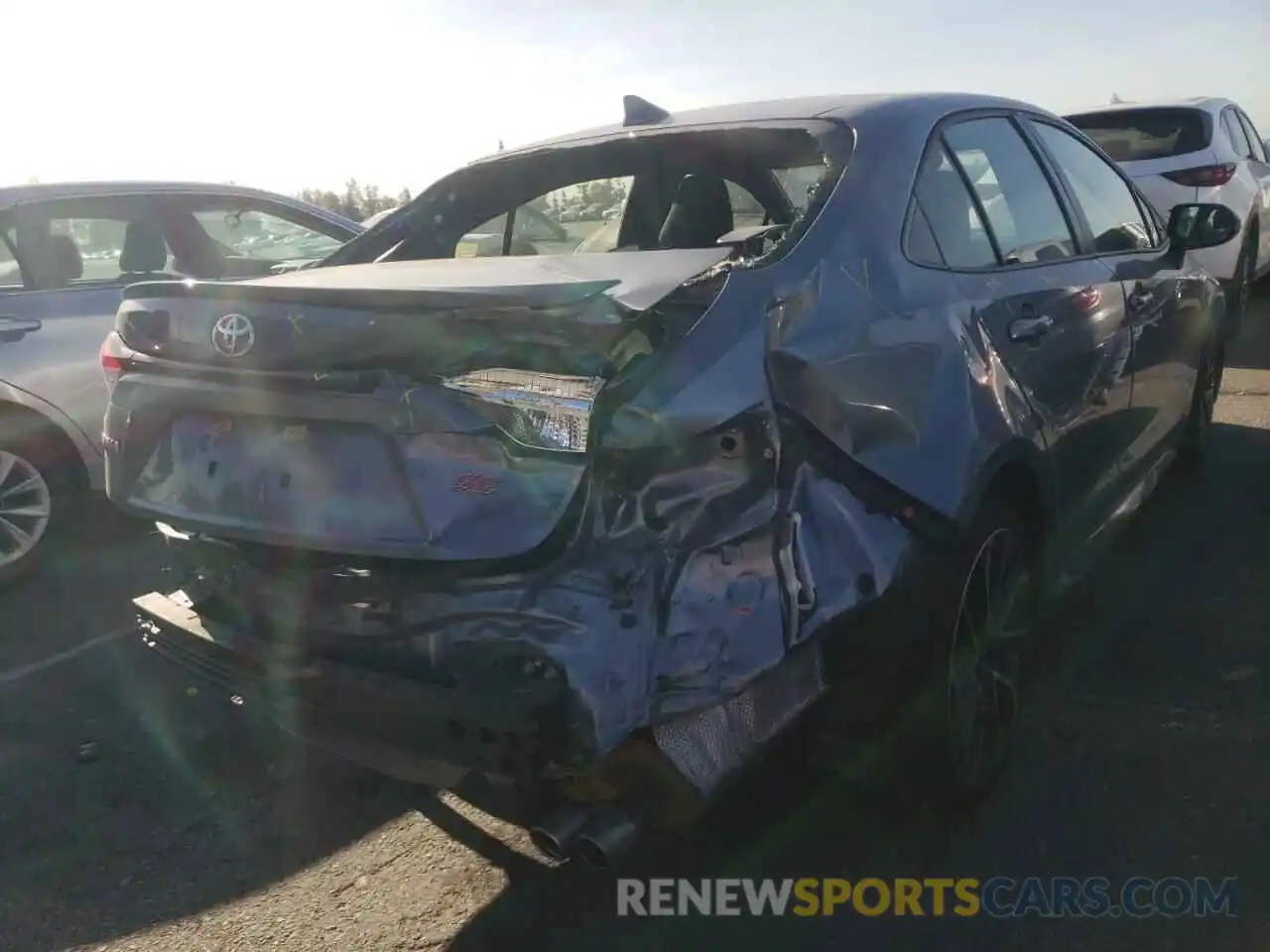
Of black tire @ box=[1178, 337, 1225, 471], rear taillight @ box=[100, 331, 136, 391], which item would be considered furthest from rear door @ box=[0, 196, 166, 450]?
black tire @ box=[1178, 337, 1225, 471]

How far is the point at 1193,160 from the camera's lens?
27.0ft

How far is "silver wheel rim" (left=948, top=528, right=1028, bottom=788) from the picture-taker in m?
2.72

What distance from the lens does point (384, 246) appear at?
3.72 metres

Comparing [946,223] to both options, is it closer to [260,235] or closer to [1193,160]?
[260,235]

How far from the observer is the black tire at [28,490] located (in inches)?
193

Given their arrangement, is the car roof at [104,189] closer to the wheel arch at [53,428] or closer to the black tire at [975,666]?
the wheel arch at [53,428]

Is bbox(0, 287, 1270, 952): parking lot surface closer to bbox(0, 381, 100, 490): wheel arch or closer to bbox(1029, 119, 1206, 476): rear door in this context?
bbox(1029, 119, 1206, 476): rear door

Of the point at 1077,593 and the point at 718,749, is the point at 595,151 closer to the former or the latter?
the point at 718,749

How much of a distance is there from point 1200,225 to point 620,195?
2.39 m

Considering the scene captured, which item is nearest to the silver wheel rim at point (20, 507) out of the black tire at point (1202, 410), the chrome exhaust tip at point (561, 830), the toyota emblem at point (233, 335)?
the toyota emblem at point (233, 335)

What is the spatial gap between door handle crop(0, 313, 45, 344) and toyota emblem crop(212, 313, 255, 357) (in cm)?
301

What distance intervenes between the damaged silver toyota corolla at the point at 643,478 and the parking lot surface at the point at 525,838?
321 millimetres

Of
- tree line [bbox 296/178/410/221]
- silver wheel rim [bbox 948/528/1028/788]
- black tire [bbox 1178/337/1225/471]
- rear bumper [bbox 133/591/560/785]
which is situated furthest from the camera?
tree line [bbox 296/178/410/221]

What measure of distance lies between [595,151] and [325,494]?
164 centimetres
